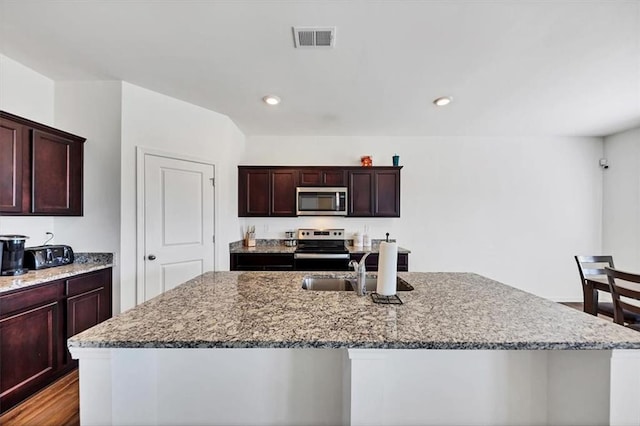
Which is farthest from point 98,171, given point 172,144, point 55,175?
point 172,144

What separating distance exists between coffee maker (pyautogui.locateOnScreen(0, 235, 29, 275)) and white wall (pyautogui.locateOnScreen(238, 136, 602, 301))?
8.22 feet

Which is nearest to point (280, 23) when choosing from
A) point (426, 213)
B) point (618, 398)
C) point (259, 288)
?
point (259, 288)

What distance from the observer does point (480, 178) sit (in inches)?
172

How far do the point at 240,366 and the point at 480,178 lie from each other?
14.6 ft

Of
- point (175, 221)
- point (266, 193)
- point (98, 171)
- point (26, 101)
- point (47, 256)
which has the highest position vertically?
point (26, 101)

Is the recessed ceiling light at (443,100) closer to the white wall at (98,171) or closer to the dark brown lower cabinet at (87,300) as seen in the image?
the white wall at (98,171)

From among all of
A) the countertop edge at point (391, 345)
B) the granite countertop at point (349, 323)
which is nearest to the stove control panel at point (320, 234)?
the granite countertop at point (349, 323)

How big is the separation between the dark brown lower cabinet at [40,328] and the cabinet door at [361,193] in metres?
3.06

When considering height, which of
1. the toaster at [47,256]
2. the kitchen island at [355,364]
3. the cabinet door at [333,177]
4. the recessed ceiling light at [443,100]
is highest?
the recessed ceiling light at [443,100]

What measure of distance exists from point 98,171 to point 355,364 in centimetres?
295

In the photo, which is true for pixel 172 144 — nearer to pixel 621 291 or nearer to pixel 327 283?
pixel 327 283

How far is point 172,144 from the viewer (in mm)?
3004

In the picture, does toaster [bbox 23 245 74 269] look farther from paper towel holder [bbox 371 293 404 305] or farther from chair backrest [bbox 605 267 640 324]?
chair backrest [bbox 605 267 640 324]

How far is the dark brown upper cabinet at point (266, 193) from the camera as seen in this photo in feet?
13.4
